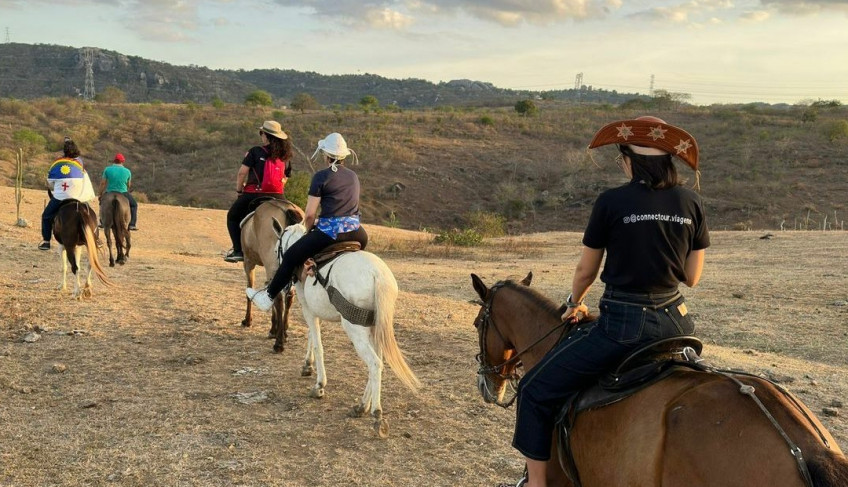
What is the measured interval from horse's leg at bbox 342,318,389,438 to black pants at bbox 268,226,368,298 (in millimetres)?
794

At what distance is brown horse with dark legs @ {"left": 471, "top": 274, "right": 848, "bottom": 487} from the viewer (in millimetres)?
2365

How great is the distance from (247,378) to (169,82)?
116 metres

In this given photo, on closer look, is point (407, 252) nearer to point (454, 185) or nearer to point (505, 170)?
point (454, 185)

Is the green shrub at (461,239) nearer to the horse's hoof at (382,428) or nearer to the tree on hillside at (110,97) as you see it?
the horse's hoof at (382,428)

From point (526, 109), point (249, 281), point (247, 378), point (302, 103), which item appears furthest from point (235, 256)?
point (302, 103)

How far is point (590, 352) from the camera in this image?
10.5ft

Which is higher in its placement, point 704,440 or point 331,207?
point 331,207

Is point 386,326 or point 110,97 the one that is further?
point 110,97

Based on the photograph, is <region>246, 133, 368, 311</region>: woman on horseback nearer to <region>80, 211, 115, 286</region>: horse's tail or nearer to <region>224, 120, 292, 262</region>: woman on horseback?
<region>224, 120, 292, 262</region>: woman on horseback

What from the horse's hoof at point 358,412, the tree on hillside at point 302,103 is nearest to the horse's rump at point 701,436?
the horse's hoof at point 358,412

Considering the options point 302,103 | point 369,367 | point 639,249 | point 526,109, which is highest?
point 526,109

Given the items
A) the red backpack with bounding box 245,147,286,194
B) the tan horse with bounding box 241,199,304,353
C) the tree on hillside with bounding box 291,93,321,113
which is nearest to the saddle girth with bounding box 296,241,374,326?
the tan horse with bounding box 241,199,304,353

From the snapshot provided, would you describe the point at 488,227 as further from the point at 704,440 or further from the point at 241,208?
the point at 704,440

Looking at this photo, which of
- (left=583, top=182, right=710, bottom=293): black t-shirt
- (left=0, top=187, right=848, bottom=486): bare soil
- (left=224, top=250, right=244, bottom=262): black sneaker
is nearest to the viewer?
(left=583, top=182, right=710, bottom=293): black t-shirt
